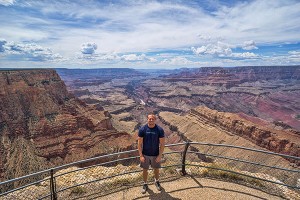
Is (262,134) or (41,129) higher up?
(41,129)

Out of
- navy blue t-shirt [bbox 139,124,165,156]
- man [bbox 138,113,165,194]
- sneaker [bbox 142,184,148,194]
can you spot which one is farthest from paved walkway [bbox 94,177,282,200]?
navy blue t-shirt [bbox 139,124,165,156]

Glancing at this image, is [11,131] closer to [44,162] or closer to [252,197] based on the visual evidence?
[44,162]

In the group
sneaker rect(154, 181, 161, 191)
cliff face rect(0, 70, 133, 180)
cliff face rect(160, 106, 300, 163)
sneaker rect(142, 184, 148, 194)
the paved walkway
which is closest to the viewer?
the paved walkway

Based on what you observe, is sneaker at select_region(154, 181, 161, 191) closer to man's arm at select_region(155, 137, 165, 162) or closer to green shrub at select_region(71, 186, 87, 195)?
man's arm at select_region(155, 137, 165, 162)

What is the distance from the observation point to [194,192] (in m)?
8.59

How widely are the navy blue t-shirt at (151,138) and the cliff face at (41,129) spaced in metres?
35.3

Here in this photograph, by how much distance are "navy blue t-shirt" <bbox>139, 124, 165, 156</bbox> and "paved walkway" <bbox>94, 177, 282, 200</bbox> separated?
4.96ft

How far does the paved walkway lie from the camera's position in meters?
8.27

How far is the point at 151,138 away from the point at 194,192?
2.64 m

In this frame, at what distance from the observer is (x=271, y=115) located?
531 feet

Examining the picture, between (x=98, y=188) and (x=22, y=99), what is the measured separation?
175 ft

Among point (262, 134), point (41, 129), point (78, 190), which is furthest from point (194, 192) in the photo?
point (262, 134)

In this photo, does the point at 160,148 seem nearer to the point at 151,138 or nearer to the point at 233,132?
the point at 151,138

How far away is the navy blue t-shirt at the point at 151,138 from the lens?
320 inches
